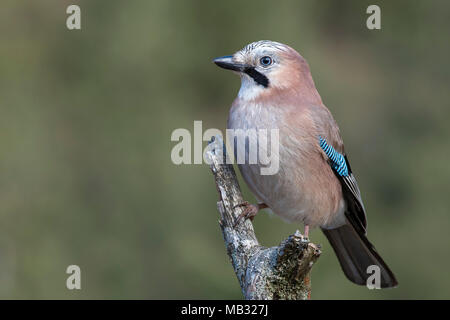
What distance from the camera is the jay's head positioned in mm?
4742

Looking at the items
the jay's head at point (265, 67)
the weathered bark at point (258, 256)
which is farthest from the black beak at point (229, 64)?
the weathered bark at point (258, 256)

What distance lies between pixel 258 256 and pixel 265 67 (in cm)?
143

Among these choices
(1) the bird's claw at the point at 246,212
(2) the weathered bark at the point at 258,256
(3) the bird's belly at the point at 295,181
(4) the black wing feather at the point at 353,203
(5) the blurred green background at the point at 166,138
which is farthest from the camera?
(5) the blurred green background at the point at 166,138

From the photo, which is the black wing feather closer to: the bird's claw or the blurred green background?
the bird's claw

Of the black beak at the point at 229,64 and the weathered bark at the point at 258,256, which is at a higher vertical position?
the black beak at the point at 229,64

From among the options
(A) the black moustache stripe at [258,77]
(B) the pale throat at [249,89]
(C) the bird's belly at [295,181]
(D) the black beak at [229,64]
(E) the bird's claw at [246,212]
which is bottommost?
(E) the bird's claw at [246,212]

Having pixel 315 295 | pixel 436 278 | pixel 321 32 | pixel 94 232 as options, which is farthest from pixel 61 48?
pixel 436 278

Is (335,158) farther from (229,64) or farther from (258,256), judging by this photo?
(258,256)

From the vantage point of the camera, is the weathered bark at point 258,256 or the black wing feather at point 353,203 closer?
the weathered bark at point 258,256

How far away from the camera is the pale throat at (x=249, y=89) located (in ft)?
15.7

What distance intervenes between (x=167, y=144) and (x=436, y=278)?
3.34 m

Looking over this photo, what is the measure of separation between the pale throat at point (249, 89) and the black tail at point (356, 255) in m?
1.37

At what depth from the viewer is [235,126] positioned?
472 cm

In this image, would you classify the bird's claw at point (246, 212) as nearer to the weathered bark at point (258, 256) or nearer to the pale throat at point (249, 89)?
the weathered bark at point (258, 256)
